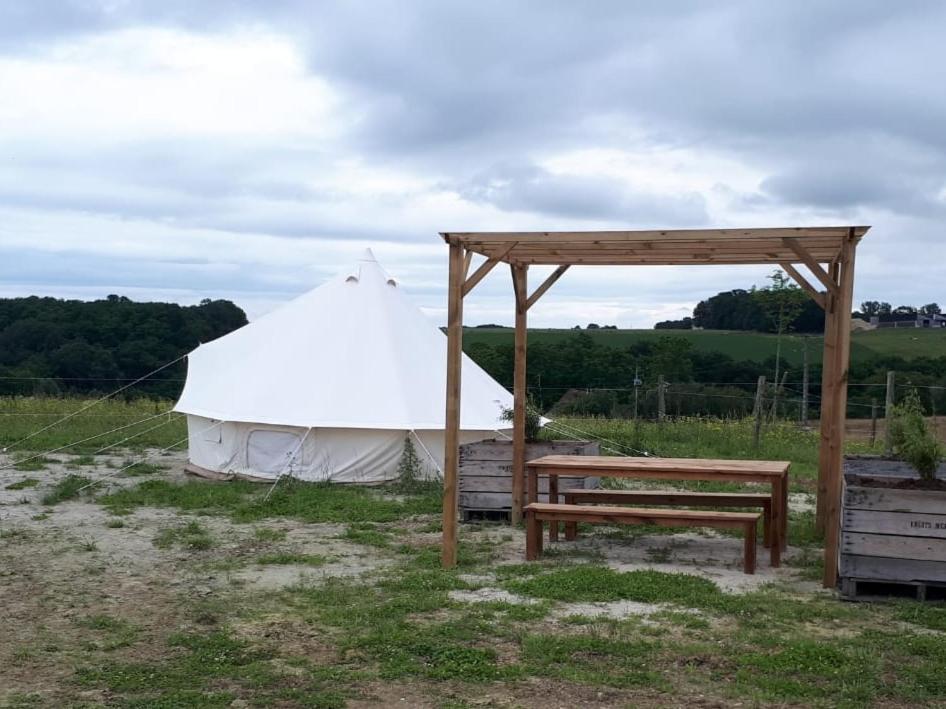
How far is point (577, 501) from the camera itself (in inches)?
357

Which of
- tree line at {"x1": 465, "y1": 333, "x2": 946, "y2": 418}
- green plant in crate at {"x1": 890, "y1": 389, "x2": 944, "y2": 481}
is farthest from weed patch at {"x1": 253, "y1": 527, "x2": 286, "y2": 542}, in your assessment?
tree line at {"x1": 465, "y1": 333, "x2": 946, "y2": 418}

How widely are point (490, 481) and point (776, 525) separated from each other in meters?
2.87

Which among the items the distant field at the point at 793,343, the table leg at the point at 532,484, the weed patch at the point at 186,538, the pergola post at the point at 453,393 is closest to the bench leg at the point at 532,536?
the pergola post at the point at 453,393

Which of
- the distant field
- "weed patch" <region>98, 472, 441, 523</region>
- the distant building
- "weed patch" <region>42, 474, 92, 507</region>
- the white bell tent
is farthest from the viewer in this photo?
the distant building

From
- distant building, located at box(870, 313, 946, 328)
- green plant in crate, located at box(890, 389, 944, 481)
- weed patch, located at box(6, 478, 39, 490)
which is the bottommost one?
weed patch, located at box(6, 478, 39, 490)

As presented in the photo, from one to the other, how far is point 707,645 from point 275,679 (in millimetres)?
2249

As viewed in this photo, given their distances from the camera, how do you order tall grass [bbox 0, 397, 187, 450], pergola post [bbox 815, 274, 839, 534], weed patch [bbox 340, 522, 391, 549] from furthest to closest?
tall grass [bbox 0, 397, 187, 450], pergola post [bbox 815, 274, 839, 534], weed patch [bbox 340, 522, 391, 549]

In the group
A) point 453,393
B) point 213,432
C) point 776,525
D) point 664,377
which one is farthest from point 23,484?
point 664,377

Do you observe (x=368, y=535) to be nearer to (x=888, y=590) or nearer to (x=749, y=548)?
(x=749, y=548)

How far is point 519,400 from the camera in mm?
9758

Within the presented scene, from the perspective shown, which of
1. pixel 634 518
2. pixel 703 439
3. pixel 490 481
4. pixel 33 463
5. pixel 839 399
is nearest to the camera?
pixel 839 399

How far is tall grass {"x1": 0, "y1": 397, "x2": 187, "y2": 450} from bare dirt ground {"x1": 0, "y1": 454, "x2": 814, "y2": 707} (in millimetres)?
4971

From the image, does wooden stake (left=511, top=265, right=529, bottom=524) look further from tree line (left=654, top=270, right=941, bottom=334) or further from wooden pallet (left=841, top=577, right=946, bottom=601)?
tree line (left=654, top=270, right=941, bottom=334)

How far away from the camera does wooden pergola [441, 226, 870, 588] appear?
6.95 metres
